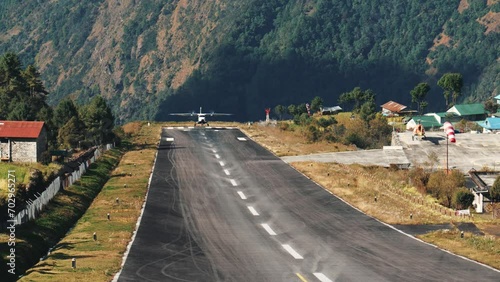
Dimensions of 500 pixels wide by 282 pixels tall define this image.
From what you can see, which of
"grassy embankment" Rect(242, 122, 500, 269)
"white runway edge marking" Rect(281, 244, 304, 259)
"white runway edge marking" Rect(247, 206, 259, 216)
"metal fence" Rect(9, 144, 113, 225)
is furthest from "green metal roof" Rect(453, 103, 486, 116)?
"white runway edge marking" Rect(281, 244, 304, 259)

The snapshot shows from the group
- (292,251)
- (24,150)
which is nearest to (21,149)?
(24,150)

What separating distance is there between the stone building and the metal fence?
22.2 ft

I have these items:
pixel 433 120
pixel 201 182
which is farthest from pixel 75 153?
pixel 433 120

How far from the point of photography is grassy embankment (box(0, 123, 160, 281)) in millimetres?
45438

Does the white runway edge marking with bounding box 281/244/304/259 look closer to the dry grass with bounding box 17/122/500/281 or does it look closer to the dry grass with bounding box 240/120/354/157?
the dry grass with bounding box 17/122/500/281

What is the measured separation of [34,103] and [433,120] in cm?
8317

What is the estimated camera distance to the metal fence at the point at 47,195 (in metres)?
58.2

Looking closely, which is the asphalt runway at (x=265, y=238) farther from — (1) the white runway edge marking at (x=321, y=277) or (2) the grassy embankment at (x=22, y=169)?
(2) the grassy embankment at (x=22, y=169)

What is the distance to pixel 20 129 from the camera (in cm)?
9800

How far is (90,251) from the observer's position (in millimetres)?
50656

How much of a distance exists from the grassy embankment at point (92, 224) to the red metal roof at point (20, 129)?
27.2 feet

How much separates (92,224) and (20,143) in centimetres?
3962

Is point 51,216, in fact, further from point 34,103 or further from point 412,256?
point 34,103

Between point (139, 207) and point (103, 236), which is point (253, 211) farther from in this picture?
point (103, 236)
